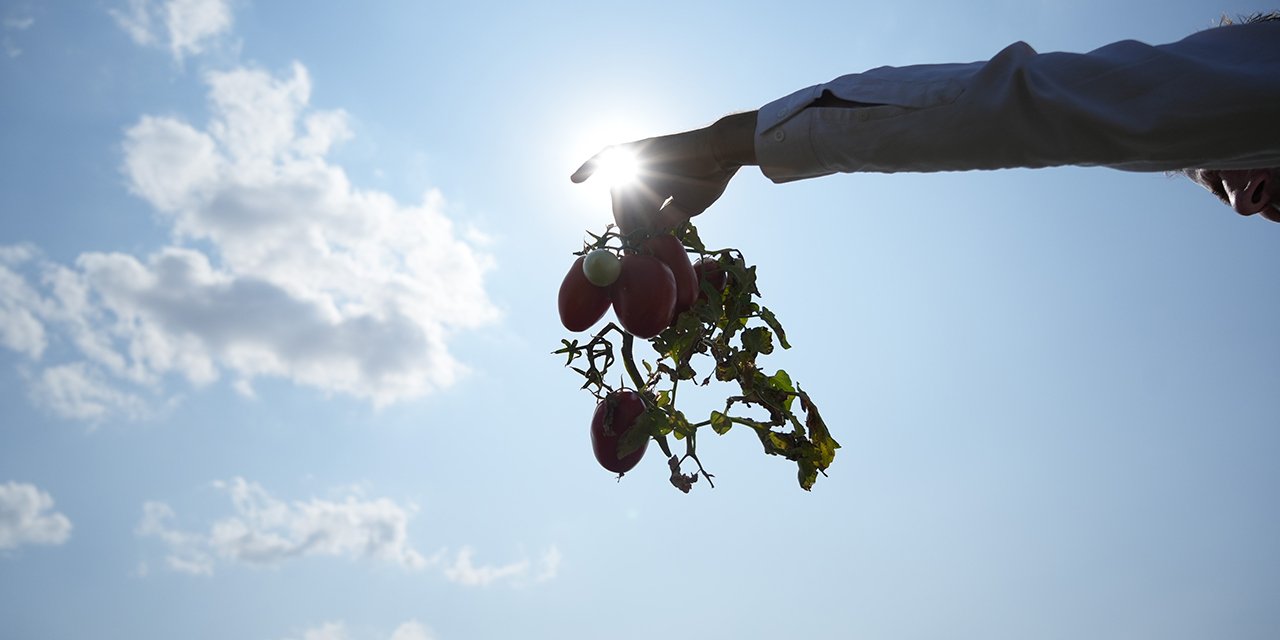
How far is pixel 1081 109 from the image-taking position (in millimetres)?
1696

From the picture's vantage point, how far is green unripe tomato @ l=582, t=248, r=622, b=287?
229 cm

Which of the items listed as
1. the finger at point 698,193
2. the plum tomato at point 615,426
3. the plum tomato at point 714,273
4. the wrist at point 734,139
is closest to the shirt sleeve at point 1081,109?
the wrist at point 734,139

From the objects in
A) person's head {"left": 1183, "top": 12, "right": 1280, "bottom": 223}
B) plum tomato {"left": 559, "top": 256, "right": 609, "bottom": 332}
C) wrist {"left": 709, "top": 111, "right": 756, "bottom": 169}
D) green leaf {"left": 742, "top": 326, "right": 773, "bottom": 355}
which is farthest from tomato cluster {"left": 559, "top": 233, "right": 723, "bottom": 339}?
person's head {"left": 1183, "top": 12, "right": 1280, "bottom": 223}

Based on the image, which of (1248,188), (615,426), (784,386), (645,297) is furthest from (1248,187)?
(615,426)

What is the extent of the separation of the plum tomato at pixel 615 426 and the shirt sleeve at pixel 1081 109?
2.80 feet

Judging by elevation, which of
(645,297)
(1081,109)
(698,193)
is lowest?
(1081,109)

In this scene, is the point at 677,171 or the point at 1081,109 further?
the point at 677,171

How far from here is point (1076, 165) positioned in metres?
1.87

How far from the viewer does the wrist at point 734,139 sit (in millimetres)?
2182

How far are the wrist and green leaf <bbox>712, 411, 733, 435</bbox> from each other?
1.93 ft

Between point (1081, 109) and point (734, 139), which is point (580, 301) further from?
point (1081, 109)

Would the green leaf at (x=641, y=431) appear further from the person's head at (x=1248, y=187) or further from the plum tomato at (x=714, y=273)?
the person's head at (x=1248, y=187)

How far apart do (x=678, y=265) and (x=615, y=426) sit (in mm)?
420

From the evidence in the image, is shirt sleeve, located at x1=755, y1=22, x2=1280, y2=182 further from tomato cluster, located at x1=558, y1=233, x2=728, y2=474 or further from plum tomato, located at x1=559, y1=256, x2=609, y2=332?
plum tomato, located at x1=559, y1=256, x2=609, y2=332
